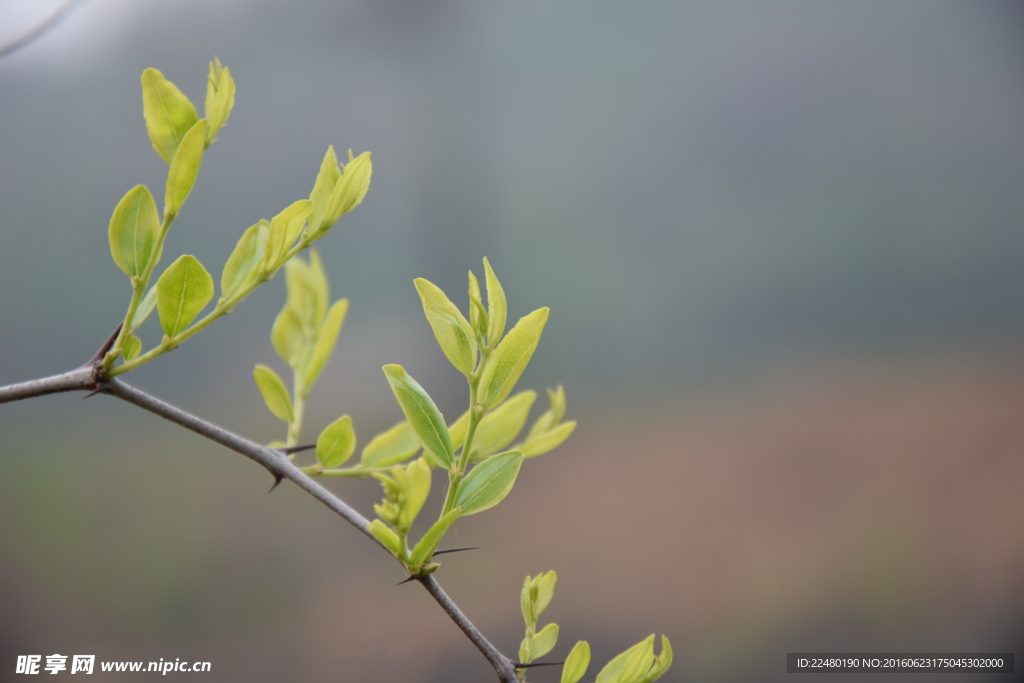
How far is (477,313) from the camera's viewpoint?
0.13 m

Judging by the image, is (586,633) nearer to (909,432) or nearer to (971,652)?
(971,652)

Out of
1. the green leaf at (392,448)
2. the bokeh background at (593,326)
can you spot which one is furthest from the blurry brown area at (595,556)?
the green leaf at (392,448)

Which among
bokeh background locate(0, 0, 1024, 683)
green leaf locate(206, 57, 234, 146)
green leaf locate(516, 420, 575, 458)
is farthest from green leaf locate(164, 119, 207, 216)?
bokeh background locate(0, 0, 1024, 683)

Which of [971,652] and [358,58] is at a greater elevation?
[358,58]

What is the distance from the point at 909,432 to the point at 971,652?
1.37ft

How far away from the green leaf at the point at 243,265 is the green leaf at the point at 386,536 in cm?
7

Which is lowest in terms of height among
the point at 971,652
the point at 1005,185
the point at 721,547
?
the point at 971,652

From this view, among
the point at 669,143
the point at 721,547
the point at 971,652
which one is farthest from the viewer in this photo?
the point at 669,143

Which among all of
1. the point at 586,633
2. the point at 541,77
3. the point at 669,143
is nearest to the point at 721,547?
the point at 586,633

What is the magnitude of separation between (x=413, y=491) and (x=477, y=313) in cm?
4

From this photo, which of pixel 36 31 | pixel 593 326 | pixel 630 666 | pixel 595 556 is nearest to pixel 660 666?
pixel 630 666

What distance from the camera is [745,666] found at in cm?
109

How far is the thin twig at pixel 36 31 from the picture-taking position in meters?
0.23

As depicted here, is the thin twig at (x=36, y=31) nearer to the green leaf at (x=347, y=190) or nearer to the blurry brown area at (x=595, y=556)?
the green leaf at (x=347, y=190)
